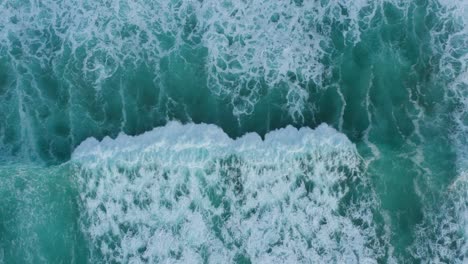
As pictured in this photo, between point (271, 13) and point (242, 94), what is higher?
point (271, 13)

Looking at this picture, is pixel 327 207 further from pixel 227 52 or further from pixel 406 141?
pixel 227 52

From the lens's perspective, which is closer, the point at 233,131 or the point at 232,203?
the point at 232,203

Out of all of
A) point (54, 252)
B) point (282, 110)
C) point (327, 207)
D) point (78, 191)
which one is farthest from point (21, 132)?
point (327, 207)

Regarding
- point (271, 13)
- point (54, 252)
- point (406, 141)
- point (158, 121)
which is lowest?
point (54, 252)
